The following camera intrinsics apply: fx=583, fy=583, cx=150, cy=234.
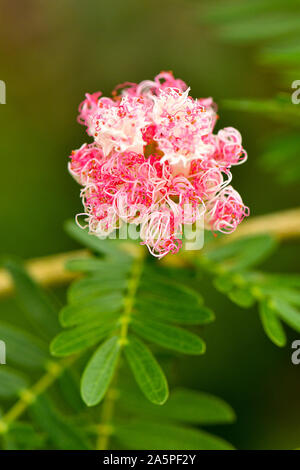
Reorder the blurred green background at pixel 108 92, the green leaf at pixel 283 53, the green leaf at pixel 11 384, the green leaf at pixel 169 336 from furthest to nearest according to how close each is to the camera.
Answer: the blurred green background at pixel 108 92 < the green leaf at pixel 283 53 < the green leaf at pixel 11 384 < the green leaf at pixel 169 336

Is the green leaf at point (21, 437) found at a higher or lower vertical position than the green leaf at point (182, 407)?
lower

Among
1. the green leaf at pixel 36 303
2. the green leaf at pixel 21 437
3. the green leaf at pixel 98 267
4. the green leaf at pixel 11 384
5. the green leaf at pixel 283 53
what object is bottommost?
the green leaf at pixel 21 437

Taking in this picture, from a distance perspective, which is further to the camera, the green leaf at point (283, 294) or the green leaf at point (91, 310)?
the green leaf at point (283, 294)

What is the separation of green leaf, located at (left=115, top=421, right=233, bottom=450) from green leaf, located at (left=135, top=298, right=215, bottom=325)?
337 millimetres

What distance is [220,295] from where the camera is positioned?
121 inches

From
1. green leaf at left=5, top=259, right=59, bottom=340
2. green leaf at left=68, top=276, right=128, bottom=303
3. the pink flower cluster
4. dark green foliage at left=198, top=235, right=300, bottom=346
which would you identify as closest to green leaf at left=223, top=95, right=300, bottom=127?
the pink flower cluster

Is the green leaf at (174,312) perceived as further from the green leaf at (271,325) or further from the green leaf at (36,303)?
the green leaf at (36,303)

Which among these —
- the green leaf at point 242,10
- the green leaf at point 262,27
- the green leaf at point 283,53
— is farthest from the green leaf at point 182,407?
the green leaf at point 242,10

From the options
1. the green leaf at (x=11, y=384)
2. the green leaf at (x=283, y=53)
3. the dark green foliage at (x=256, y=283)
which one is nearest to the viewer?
the dark green foliage at (x=256, y=283)

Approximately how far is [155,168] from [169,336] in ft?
1.37

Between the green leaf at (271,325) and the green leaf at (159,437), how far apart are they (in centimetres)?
35

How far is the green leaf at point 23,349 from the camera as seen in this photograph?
1652mm
